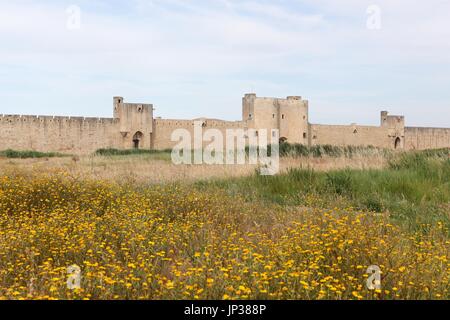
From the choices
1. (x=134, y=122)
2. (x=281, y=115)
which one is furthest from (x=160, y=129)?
(x=281, y=115)

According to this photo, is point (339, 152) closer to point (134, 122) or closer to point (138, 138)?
point (134, 122)

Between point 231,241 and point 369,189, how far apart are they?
4.59 m

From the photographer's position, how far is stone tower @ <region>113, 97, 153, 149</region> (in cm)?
3303

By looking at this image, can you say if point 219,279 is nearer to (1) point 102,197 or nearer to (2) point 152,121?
(1) point 102,197

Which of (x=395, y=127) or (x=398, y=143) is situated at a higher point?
(x=395, y=127)

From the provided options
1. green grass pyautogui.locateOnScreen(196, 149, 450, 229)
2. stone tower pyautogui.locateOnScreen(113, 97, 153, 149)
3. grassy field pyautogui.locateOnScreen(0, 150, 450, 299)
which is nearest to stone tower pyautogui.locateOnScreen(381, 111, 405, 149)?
stone tower pyautogui.locateOnScreen(113, 97, 153, 149)

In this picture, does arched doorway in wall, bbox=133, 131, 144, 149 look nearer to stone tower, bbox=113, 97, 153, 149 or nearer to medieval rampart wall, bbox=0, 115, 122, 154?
stone tower, bbox=113, 97, 153, 149

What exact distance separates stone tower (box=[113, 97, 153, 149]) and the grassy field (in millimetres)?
25135

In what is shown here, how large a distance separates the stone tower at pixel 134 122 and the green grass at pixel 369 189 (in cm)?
2413

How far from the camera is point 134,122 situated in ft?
109
